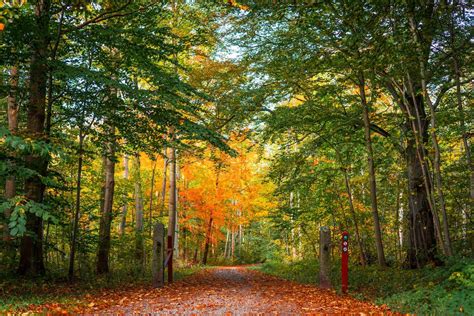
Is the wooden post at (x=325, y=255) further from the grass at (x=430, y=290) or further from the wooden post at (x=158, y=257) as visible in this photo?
the wooden post at (x=158, y=257)

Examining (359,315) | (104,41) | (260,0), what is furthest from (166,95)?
(359,315)

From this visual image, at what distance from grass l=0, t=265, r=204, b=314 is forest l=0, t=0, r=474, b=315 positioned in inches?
2.3

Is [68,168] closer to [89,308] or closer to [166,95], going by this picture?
[166,95]

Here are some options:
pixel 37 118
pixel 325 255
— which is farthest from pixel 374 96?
pixel 37 118

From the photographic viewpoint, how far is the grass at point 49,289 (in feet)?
20.1

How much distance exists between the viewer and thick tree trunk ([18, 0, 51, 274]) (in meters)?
7.84

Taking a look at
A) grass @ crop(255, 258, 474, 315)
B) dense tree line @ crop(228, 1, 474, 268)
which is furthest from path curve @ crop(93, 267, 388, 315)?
dense tree line @ crop(228, 1, 474, 268)

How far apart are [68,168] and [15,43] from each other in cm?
675

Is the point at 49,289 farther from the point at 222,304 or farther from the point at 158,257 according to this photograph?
the point at 222,304

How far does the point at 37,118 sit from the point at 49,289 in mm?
3743

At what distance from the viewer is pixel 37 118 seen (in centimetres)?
852

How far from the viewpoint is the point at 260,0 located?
802 centimetres

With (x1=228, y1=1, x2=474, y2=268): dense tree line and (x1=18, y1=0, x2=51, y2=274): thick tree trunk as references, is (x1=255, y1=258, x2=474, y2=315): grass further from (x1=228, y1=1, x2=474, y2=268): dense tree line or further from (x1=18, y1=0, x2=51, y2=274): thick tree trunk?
(x1=18, y1=0, x2=51, y2=274): thick tree trunk

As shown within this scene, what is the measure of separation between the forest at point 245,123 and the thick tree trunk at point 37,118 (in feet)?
0.11
